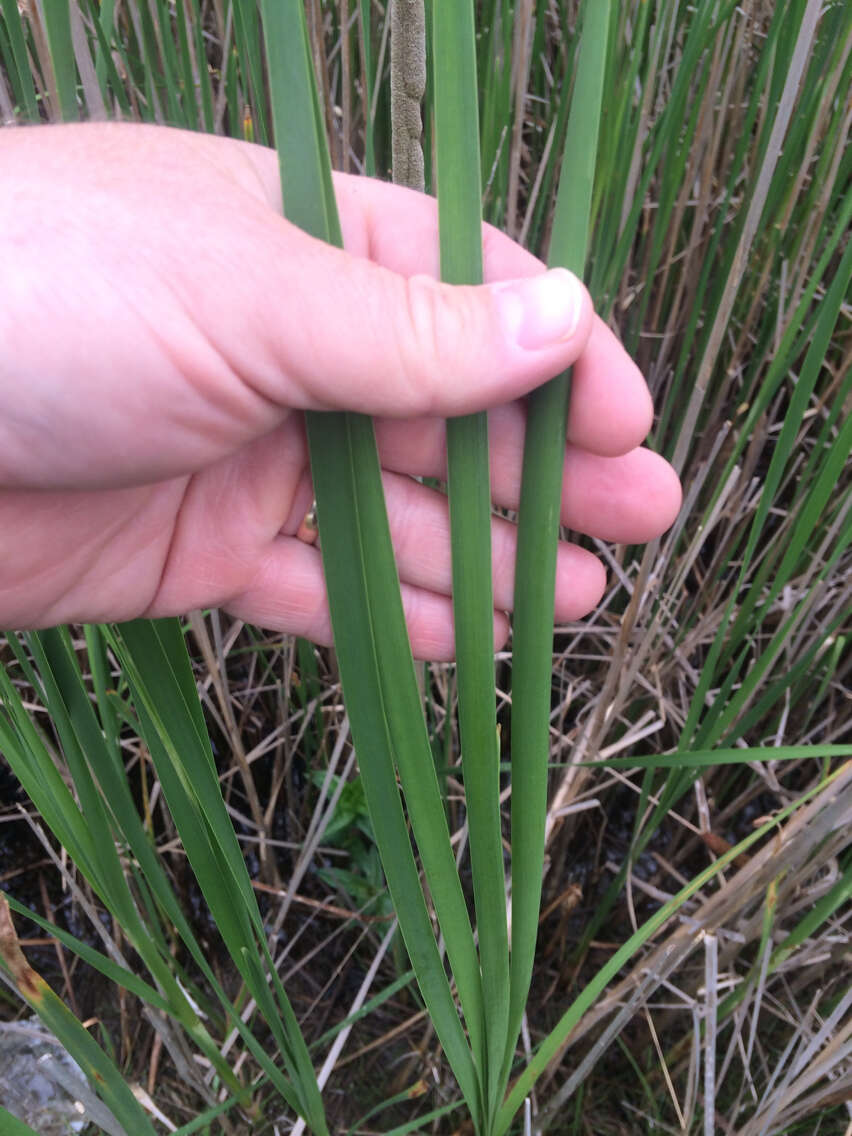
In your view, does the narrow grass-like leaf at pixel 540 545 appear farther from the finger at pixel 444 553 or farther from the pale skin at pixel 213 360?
the finger at pixel 444 553

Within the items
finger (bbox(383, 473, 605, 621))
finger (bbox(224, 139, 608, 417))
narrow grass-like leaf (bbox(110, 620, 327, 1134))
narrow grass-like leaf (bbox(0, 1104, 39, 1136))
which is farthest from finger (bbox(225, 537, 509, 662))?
narrow grass-like leaf (bbox(0, 1104, 39, 1136))

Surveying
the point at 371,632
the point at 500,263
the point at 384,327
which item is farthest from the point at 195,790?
the point at 500,263

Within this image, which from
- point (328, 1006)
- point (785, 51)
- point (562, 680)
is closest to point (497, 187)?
point (785, 51)

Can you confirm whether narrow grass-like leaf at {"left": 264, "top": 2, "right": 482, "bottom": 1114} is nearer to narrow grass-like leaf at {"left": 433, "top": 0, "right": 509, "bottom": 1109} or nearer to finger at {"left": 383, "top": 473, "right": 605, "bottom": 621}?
narrow grass-like leaf at {"left": 433, "top": 0, "right": 509, "bottom": 1109}

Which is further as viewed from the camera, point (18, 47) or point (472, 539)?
point (18, 47)

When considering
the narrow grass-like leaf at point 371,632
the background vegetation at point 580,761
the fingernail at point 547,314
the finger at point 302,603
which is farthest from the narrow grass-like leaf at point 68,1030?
the fingernail at point 547,314

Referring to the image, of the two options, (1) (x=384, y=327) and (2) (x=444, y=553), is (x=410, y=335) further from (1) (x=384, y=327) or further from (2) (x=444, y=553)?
(2) (x=444, y=553)

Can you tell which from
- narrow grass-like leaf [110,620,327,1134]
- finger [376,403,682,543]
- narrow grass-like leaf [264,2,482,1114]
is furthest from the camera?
finger [376,403,682,543]
